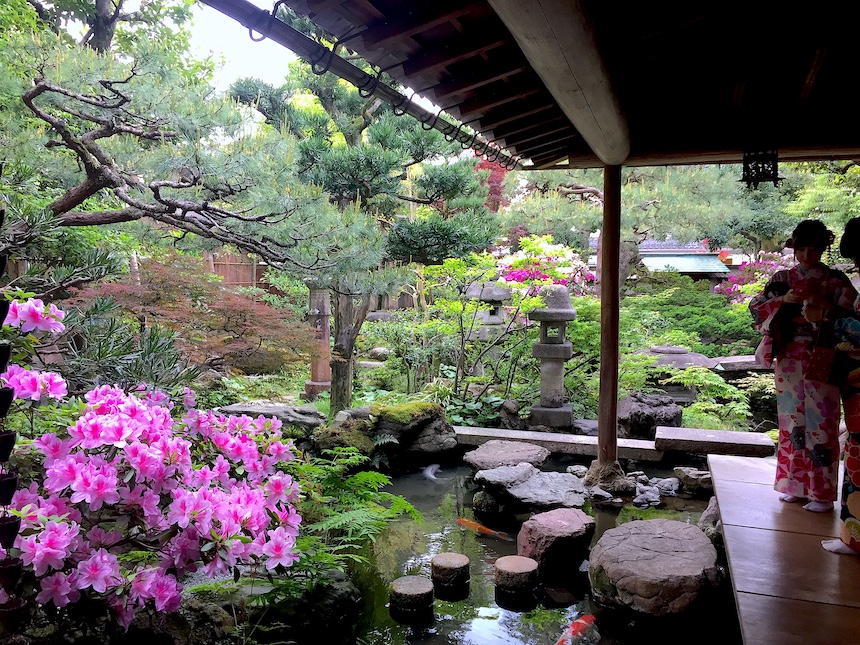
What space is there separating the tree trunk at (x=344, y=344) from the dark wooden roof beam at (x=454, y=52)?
425cm

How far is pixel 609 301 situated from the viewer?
4902 mm

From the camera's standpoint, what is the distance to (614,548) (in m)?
3.46

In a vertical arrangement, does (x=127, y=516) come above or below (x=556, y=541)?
above

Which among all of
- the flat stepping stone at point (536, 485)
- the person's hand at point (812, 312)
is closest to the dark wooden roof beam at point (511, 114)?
the person's hand at point (812, 312)

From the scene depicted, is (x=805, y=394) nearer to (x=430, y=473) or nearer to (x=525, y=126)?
(x=525, y=126)

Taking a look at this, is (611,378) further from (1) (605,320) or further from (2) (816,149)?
(2) (816,149)

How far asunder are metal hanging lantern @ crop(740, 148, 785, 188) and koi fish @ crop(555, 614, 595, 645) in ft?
10.2

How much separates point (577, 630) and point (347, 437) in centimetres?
296

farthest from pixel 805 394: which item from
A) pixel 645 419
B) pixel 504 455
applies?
pixel 645 419

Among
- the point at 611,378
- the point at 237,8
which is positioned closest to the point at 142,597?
the point at 237,8

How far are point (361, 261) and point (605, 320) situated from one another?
2201 millimetres

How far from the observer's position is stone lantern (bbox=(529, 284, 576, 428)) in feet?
22.1

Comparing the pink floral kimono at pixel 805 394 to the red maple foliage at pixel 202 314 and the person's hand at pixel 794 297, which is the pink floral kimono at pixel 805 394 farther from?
the red maple foliage at pixel 202 314

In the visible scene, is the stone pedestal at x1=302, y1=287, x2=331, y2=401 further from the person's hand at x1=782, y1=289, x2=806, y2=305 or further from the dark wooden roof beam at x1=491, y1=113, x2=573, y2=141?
the person's hand at x1=782, y1=289, x2=806, y2=305
